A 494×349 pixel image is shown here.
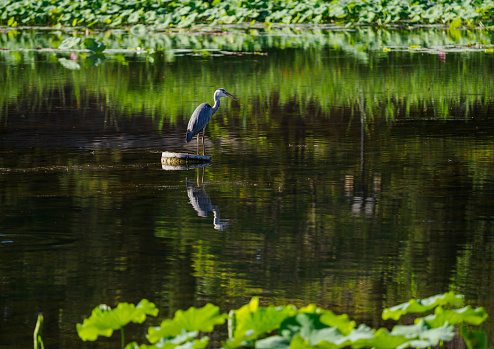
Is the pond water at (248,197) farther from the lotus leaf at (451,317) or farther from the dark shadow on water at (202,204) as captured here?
the lotus leaf at (451,317)

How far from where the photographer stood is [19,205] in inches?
393

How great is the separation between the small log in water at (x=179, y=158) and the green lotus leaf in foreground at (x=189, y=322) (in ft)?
27.0

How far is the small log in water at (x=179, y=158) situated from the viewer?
12273 millimetres

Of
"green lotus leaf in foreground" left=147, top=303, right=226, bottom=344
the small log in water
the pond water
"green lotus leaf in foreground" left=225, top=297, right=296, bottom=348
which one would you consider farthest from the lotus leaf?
the small log in water

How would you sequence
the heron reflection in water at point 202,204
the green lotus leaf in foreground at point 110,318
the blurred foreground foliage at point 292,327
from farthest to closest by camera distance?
the heron reflection in water at point 202,204
the green lotus leaf in foreground at point 110,318
the blurred foreground foliage at point 292,327

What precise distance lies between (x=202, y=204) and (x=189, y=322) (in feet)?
Result: 19.5

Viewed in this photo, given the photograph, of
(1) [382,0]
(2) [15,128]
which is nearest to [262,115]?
(2) [15,128]

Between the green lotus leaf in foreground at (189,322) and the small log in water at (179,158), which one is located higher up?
the green lotus leaf in foreground at (189,322)

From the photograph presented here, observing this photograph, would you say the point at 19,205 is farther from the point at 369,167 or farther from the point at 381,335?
the point at 381,335

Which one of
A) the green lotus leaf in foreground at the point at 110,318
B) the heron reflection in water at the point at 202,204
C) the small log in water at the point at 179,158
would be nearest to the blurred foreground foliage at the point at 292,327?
the green lotus leaf in foreground at the point at 110,318

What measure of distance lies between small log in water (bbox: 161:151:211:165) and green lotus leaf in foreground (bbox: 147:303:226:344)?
8.24 m

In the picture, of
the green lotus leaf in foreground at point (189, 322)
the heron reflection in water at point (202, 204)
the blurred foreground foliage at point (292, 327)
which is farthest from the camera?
the heron reflection in water at point (202, 204)

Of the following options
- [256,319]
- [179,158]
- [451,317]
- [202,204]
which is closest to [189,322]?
[256,319]

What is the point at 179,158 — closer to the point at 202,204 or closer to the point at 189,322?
the point at 202,204
